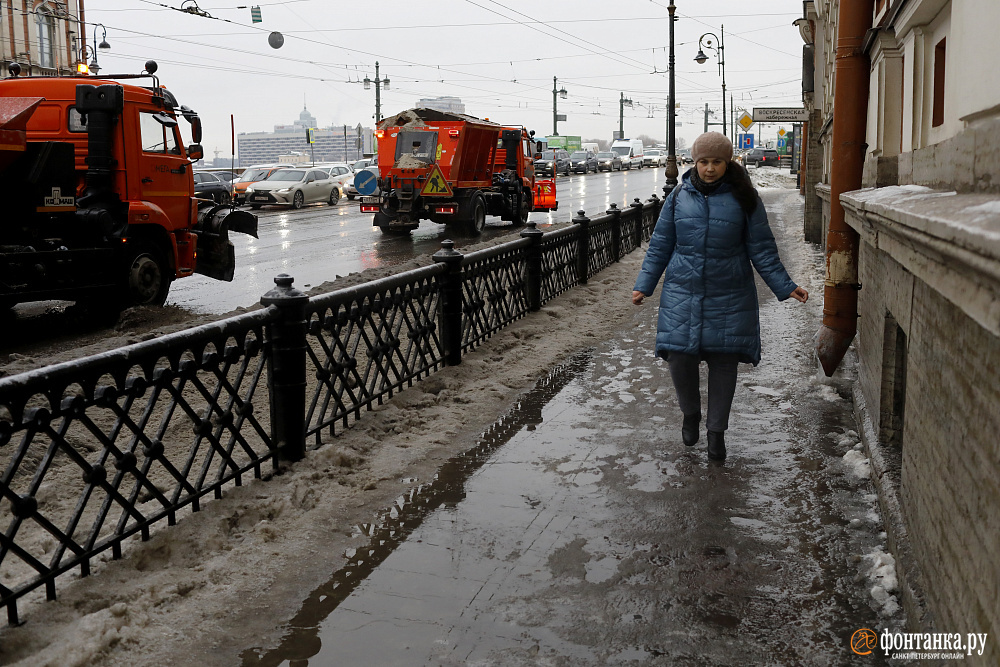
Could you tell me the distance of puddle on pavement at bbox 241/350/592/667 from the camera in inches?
126

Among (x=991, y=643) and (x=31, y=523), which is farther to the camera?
(x=31, y=523)

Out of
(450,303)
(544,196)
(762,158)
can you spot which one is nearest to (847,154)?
(450,303)

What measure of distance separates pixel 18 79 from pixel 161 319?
3.36 meters

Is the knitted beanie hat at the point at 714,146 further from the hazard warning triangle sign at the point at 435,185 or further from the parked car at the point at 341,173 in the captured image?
the parked car at the point at 341,173

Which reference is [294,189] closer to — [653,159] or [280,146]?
[653,159]


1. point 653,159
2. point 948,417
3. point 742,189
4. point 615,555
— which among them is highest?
point 653,159

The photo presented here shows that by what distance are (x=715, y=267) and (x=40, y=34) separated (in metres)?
44.3

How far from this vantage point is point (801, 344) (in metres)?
8.41

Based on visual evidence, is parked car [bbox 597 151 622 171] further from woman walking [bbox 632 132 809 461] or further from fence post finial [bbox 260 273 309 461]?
fence post finial [bbox 260 273 309 461]

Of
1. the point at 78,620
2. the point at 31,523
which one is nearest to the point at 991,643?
the point at 78,620

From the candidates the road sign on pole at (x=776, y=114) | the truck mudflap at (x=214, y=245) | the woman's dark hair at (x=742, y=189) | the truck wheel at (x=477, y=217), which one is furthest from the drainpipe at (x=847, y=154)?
the road sign on pole at (x=776, y=114)

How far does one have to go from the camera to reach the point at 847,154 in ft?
22.1

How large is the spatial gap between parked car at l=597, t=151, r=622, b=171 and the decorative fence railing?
57.8 meters

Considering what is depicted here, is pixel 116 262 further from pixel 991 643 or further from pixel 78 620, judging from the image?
pixel 991 643
